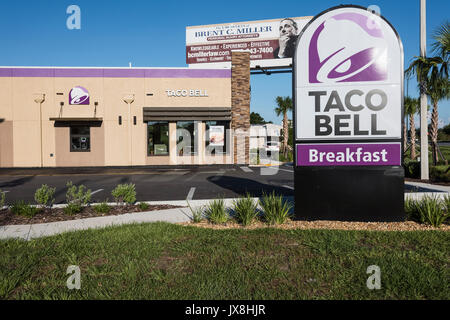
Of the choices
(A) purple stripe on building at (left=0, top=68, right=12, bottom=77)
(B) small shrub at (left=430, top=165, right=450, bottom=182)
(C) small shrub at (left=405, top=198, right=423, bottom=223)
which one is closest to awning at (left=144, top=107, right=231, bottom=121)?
(A) purple stripe on building at (left=0, top=68, right=12, bottom=77)

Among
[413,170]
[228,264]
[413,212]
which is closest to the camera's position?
[228,264]

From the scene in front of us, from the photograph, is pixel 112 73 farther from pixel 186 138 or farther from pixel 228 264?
pixel 228 264

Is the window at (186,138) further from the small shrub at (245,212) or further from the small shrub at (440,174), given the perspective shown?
the small shrub at (245,212)

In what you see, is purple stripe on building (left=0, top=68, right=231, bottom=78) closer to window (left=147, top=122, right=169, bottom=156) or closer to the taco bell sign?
window (left=147, top=122, right=169, bottom=156)

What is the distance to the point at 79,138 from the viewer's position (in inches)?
882

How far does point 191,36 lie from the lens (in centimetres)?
3105

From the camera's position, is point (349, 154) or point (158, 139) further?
point (158, 139)

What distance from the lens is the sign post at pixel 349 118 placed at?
616 centimetres

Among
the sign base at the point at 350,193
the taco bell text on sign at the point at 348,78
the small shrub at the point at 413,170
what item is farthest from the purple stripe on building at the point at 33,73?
the small shrub at the point at 413,170

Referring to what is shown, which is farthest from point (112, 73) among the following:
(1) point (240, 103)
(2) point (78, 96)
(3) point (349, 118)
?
(3) point (349, 118)

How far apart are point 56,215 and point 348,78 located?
6.75 meters

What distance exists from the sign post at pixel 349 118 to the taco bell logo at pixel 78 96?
18.9m

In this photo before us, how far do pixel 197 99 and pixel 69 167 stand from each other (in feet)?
31.2
